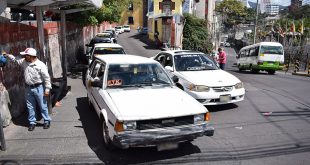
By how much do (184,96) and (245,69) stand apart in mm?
18861

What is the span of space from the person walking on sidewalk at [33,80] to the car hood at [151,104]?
167 centimetres

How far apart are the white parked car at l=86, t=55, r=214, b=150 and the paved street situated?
0.45 meters

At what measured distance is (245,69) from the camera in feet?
79.8

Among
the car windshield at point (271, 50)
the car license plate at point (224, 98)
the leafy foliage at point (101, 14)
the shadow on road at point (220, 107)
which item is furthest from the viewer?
the car windshield at point (271, 50)

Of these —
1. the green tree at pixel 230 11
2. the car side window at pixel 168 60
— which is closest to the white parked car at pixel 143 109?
the car side window at pixel 168 60

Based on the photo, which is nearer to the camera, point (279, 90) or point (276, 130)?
point (276, 130)

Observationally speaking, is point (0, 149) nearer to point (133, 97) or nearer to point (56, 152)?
point (56, 152)

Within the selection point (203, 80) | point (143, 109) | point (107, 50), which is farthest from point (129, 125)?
point (107, 50)

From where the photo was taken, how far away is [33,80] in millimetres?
7074

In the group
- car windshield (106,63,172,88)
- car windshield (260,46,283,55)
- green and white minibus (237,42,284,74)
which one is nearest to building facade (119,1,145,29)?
green and white minibus (237,42,284,74)

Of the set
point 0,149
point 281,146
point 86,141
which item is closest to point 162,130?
point 86,141

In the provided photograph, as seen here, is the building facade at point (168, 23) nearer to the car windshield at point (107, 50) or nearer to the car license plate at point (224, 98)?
the car windshield at point (107, 50)

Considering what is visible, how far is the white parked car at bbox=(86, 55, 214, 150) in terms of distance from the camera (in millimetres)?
5395

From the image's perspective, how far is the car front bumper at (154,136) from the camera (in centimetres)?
533
